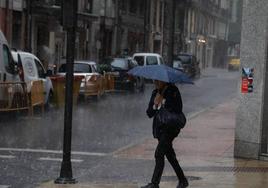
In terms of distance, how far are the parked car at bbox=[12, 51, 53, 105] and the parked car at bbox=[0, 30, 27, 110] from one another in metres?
0.64

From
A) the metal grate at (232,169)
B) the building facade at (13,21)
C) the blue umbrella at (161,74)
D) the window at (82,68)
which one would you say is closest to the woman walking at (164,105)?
the blue umbrella at (161,74)

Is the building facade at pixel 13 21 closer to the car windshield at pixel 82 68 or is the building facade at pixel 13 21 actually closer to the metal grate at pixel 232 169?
the car windshield at pixel 82 68

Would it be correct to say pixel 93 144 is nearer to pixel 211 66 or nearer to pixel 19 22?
pixel 19 22

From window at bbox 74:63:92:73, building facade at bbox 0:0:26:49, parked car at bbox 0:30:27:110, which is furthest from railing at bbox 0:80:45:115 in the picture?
building facade at bbox 0:0:26:49

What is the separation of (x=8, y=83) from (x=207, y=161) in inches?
324

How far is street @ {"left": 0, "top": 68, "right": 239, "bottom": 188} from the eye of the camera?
10.6m

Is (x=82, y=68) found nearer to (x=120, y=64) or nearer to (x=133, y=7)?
(x=120, y=64)

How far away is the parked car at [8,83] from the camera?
18781 millimetres

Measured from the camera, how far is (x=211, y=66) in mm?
96812

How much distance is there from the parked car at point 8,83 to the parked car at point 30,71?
2.08ft

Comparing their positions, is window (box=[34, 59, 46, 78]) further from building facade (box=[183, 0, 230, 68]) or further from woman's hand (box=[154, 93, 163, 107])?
building facade (box=[183, 0, 230, 68])

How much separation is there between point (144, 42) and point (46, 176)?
5115cm

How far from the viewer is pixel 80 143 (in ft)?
48.2

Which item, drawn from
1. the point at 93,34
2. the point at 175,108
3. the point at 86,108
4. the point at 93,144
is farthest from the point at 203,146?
the point at 93,34
